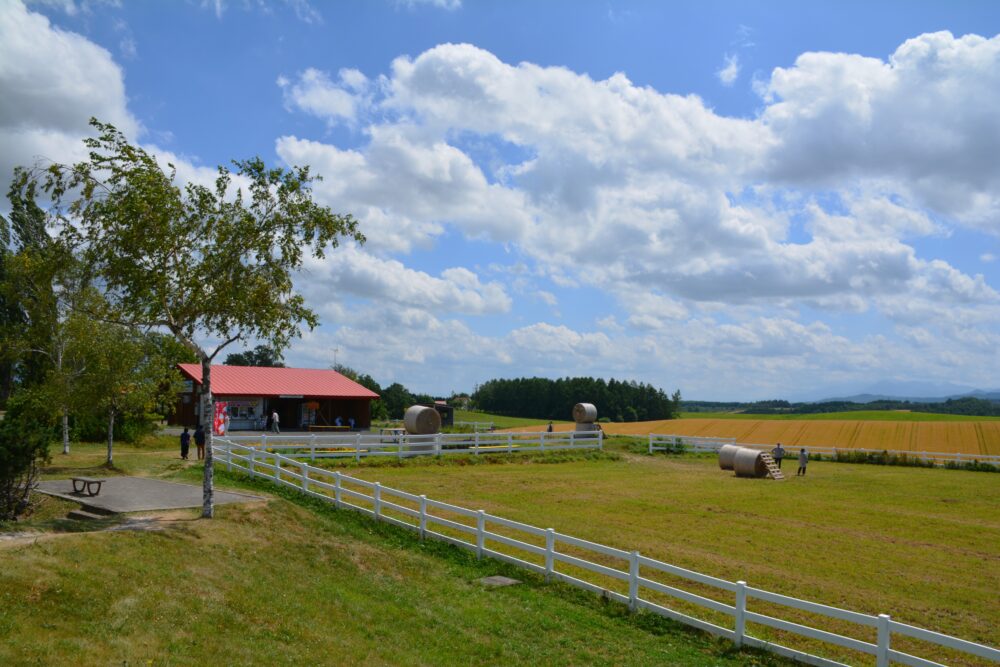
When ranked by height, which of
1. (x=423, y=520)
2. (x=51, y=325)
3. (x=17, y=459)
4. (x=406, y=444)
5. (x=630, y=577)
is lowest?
(x=630, y=577)

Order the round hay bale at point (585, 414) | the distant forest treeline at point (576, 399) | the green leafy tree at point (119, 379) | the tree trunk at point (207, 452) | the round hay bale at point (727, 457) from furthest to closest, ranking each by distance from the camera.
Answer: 1. the distant forest treeline at point (576, 399)
2. the round hay bale at point (585, 414)
3. the round hay bale at point (727, 457)
4. the green leafy tree at point (119, 379)
5. the tree trunk at point (207, 452)

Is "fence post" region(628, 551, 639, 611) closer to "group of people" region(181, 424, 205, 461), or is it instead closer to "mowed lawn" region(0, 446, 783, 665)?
"mowed lawn" region(0, 446, 783, 665)

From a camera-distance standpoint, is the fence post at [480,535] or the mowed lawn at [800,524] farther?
the fence post at [480,535]

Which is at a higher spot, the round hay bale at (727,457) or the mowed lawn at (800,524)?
the round hay bale at (727,457)

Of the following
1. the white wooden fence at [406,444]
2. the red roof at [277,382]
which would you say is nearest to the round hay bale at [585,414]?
the white wooden fence at [406,444]

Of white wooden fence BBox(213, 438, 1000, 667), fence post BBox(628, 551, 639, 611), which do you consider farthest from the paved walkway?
fence post BBox(628, 551, 639, 611)

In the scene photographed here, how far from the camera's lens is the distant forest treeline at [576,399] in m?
115

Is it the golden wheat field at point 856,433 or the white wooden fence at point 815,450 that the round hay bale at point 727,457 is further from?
the golden wheat field at point 856,433

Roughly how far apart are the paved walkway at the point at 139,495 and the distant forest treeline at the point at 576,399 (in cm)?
9456

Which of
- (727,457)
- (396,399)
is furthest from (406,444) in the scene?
(396,399)

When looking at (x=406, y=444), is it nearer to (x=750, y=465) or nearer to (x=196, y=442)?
(x=196, y=442)

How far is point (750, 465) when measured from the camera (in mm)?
32375

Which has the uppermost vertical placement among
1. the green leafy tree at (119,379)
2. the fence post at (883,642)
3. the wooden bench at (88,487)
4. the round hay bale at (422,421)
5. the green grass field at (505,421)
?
the green leafy tree at (119,379)

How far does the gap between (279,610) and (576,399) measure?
107 metres
